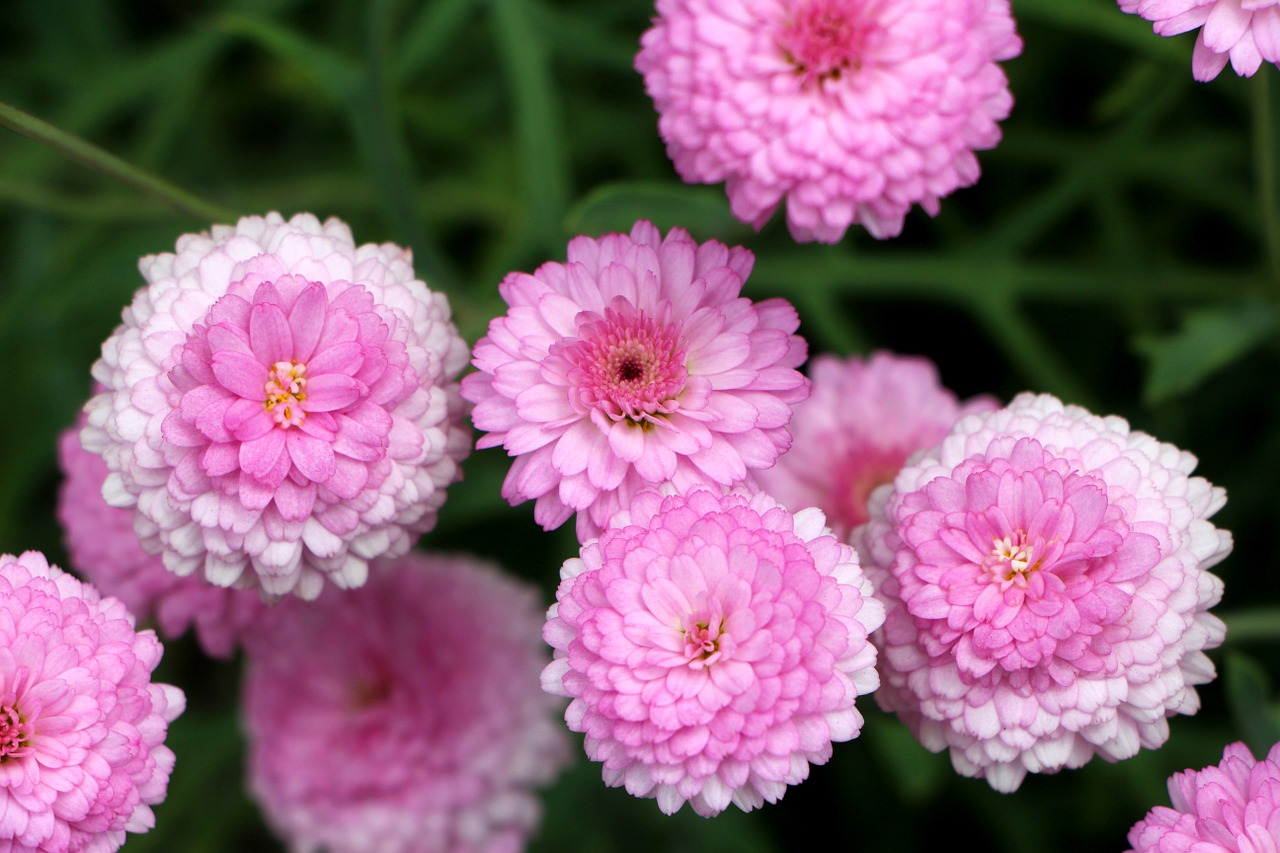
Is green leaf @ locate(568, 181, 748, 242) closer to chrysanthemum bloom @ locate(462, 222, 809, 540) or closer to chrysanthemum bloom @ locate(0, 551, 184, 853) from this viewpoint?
chrysanthemum bloom @ locate(462, 222, 809, 540)

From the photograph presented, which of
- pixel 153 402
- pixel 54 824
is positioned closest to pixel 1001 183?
pixel 153 402

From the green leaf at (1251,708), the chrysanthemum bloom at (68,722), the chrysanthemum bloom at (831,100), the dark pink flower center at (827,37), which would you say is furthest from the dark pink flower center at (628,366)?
the green leaf at (1251,708)

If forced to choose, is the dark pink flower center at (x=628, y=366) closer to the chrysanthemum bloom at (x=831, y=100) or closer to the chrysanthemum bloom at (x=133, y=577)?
the chrysanthemum bloom at (x=831, y=100)

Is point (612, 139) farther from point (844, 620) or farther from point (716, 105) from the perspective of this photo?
point (844, 620)

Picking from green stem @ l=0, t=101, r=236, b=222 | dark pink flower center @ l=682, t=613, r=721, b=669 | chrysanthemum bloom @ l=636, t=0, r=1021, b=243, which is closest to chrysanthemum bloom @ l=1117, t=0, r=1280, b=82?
chrysanthemum bloom @ l=636, t=0, r=1021, b=243

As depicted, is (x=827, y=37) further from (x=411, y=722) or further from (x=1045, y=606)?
(x=411, y=722)
